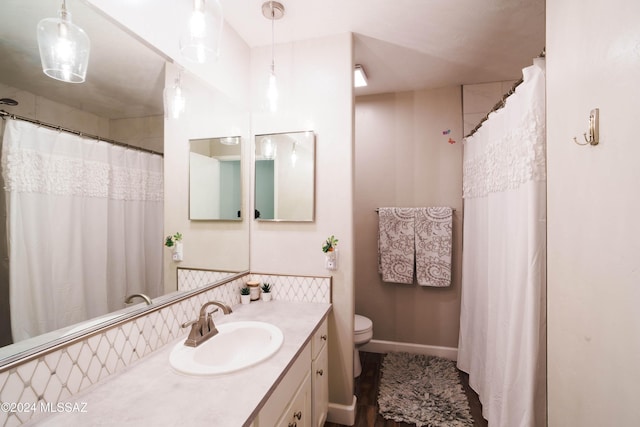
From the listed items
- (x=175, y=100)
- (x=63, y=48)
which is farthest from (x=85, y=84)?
(x=175, y=100)

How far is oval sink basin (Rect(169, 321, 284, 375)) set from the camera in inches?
37.8

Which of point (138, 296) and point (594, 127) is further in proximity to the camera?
point (138, 296)

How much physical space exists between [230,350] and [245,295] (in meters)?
0.48

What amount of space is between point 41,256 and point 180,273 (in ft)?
1.92

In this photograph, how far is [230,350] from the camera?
1.28 metres

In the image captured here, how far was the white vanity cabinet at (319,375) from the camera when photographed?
4.57 ft

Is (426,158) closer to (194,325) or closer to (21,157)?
(194,325)

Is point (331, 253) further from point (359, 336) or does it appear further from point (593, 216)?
point (593, 216)

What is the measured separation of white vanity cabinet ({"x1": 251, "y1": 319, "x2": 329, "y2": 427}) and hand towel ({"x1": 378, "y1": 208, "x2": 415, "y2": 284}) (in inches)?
45.5

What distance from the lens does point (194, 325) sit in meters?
1.17

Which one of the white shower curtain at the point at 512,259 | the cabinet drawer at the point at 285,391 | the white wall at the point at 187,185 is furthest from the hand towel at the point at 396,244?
the cabinet drawer at the point at 285,391

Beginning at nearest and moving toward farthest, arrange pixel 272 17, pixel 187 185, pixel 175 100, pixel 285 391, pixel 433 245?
pixel 285 391 → pixel 175 100 → pixel 187 185 → pixel 272 17 → pixel 433 245

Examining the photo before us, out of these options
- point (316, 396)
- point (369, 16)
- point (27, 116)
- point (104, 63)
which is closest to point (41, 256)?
point (27, 116)

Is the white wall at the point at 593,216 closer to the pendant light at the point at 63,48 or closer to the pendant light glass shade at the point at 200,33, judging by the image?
the pendant light glass shade at the point at 200,33
